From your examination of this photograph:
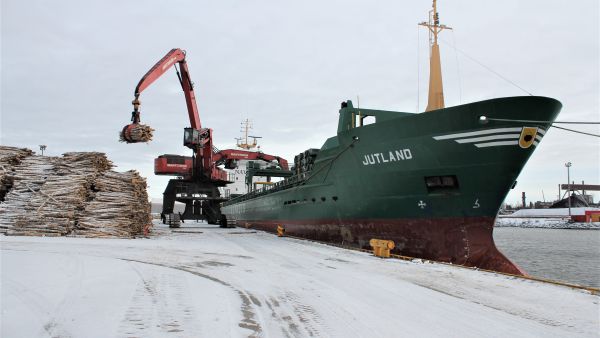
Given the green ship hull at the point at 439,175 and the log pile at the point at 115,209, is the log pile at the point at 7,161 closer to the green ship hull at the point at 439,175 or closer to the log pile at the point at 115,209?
the log pile at the point at 115,209

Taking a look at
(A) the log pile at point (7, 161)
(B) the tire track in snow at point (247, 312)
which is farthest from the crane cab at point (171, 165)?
(B) the tire track in snow at point (247, 312)

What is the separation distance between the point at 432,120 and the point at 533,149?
2.62 metres

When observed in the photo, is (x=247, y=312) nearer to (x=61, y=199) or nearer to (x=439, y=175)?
(x=439, y=175)

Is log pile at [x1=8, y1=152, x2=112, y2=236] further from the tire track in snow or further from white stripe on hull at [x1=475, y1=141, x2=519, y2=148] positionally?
white stripe on hull at [x1=475, y1=141, x2=519, y2=148]

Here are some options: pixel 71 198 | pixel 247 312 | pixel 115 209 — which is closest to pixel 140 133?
pixel 115 209

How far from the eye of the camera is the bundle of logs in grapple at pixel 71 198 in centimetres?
1334

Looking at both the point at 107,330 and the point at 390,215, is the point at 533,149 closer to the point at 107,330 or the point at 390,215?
the point at 390,215

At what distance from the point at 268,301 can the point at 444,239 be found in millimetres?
6699

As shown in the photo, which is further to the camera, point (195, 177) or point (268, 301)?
point (195, 177)

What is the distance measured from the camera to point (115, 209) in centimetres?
1414

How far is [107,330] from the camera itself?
11.6ft

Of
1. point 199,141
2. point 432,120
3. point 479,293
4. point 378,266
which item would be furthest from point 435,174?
point 199,141

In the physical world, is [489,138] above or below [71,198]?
above

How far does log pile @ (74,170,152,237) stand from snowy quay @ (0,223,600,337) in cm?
536
